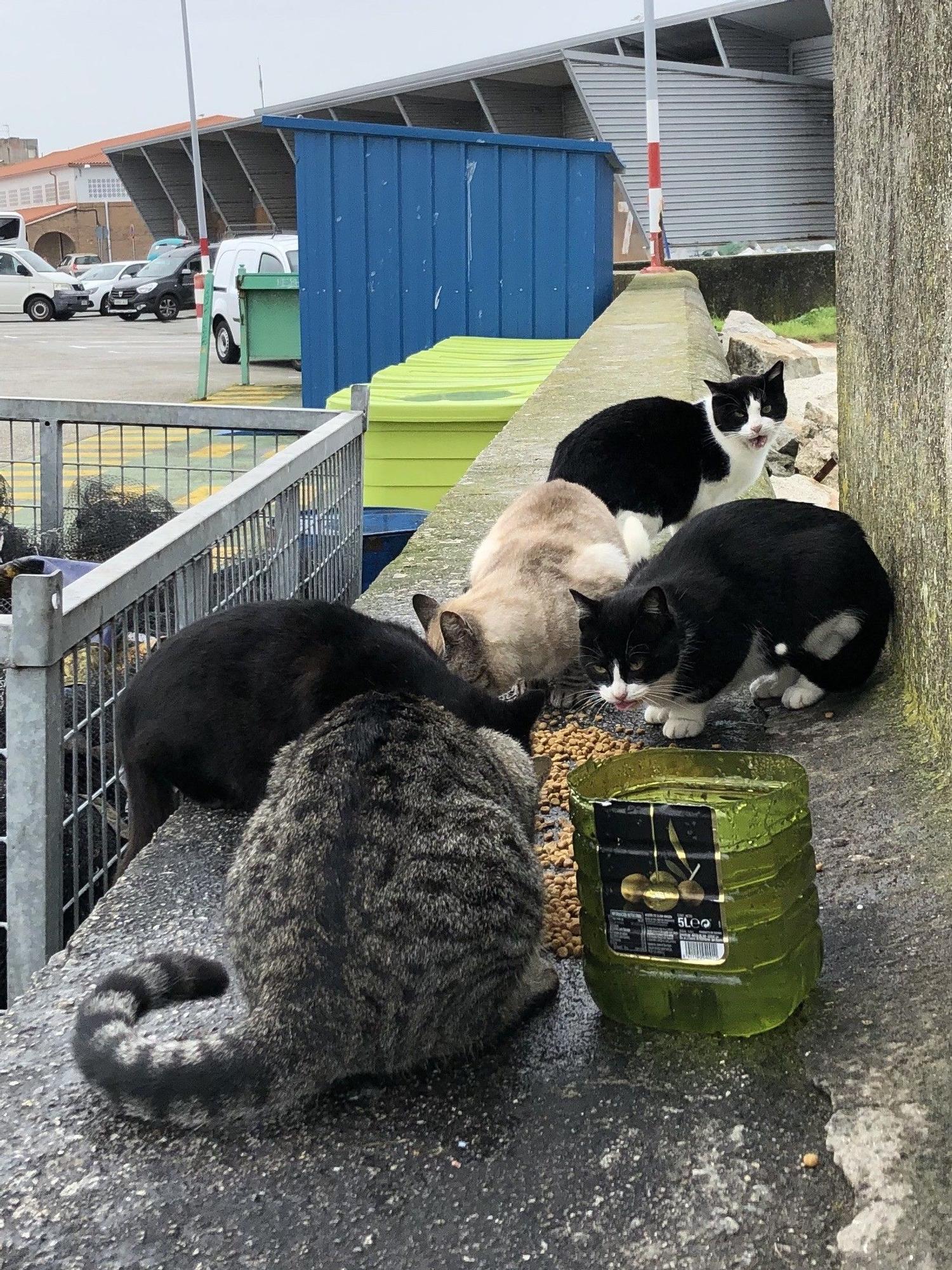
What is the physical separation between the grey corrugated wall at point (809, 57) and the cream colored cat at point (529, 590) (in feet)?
119

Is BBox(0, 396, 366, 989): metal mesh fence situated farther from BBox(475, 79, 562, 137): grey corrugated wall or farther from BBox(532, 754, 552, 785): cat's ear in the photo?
BBox(475, 79, 562, 137): grey corrugated wall

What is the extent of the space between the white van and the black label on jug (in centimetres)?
2004

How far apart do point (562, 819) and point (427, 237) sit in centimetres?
917

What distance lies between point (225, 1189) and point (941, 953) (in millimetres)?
1221

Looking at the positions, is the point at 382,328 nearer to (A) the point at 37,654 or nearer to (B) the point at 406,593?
(B) the point at 406,593

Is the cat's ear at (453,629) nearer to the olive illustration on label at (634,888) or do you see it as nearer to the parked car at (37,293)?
the olive illustration on label at (634,888)

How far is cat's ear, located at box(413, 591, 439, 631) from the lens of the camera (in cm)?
375

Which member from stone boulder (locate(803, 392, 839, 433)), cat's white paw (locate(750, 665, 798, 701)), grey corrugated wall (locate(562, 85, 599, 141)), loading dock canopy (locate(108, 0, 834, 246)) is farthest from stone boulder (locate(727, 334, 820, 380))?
grey corrugated wall (locate(562, 85, 599, 141))

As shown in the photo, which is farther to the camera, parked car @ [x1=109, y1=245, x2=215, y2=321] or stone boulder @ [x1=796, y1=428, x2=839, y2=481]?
parked car @ [x1=109, y1=245, x2=215, y2=321]

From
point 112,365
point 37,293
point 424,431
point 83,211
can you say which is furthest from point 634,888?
point 83,211

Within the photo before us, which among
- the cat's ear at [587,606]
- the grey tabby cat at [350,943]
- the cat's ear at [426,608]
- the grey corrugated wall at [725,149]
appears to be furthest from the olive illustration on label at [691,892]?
the grey corrugated wall at [725,149]

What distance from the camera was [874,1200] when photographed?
1.65 metres

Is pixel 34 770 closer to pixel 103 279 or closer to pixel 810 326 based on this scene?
pixel 810 326

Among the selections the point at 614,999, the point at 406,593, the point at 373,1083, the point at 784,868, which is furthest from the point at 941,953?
the point at 406,593
